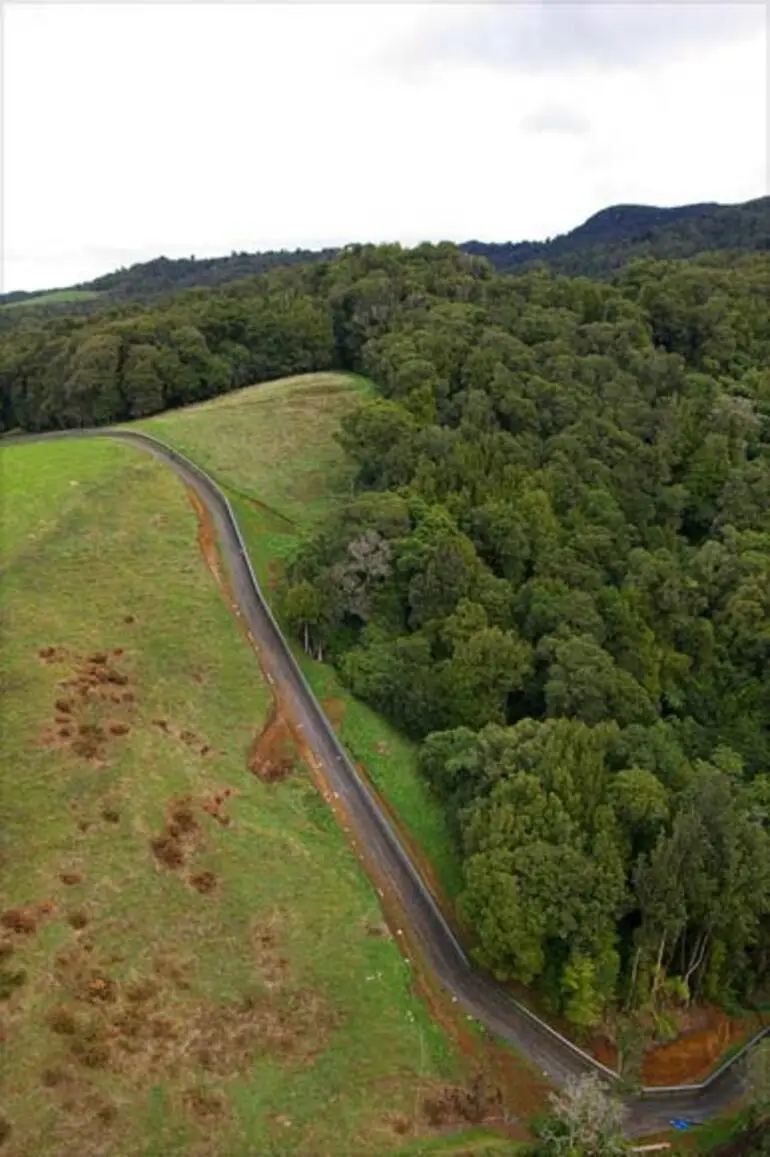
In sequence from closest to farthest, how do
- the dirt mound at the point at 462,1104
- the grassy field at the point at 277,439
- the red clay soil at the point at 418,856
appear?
the dirt mound at the point at 462,1104, the red clay soil at the point at 418,856, the grassy field at the point at 277,439

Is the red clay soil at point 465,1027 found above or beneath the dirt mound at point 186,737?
beneath

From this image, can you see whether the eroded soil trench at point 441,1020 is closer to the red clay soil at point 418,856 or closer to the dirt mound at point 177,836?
the red clay soil at point 418,856

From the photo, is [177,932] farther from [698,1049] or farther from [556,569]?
[556,569]

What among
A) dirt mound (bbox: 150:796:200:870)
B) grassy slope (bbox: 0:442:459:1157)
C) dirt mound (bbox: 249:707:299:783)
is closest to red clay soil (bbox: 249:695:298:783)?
dirt mound (bbox: 249:707:299:783)

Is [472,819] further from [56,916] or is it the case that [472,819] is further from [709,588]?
[709,588]

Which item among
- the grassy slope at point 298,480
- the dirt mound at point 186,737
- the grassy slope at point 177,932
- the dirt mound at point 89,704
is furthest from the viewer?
the grassy slope at point 298,480

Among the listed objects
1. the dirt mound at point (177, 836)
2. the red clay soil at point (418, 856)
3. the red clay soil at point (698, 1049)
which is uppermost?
the dirt mound at point (177, 836)

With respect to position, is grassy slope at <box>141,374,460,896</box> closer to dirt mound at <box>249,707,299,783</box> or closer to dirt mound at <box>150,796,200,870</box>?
dirt mound at <box>249,707,299,783</box>

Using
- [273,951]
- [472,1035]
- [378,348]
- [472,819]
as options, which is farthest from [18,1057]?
[378,348]

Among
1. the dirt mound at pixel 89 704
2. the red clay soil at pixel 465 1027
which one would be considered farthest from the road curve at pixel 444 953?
the dirt mound at pixel 89 704
